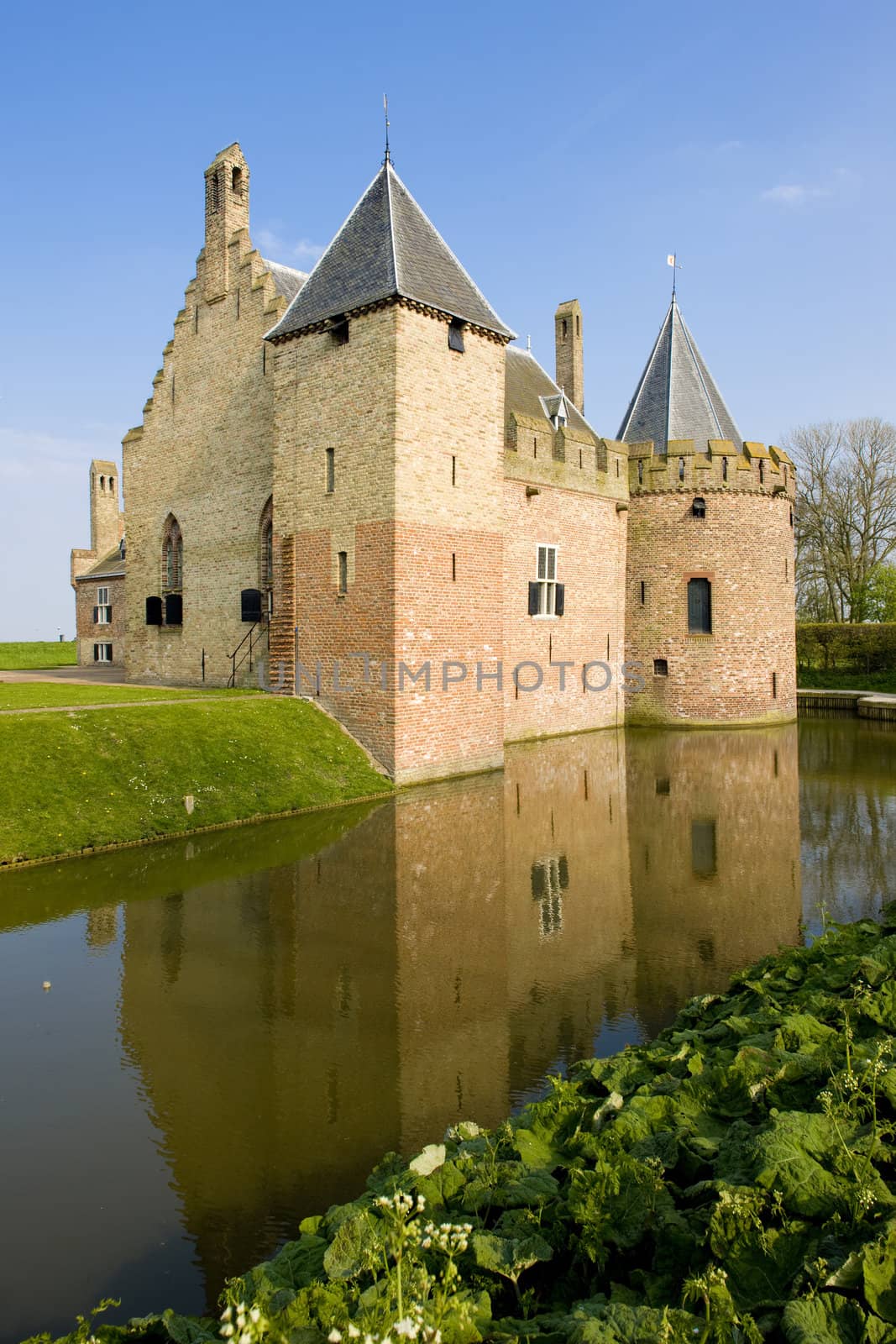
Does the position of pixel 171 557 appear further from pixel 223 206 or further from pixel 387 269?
pixel 387 269

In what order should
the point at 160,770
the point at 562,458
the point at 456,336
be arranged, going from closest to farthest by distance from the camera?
the point at 160,770 → the point at 456,336 → the point at 562,458

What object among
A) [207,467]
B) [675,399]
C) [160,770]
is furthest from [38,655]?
[160,770]

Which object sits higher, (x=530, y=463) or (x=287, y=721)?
(x=530, y=463)

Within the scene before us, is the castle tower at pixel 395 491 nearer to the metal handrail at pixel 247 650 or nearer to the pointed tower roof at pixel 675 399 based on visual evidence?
the metal handrail at pixel 247 650

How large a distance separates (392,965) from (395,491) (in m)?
9.91

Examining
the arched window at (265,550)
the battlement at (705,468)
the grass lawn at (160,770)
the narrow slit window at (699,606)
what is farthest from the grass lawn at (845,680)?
the grass lawn at (160,770)

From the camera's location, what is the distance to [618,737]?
23078 mm

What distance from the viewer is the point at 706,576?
24891 mm

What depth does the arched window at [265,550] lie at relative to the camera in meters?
20.9

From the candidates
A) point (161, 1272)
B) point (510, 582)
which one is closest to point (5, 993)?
point (161, 1272)

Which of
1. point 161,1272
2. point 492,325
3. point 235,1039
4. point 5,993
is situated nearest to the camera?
point 161,1272

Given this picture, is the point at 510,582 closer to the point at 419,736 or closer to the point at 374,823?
the point at 419,736

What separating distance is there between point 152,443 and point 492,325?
1190 cm

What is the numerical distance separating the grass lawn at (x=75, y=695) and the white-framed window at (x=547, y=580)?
7.77 meters
